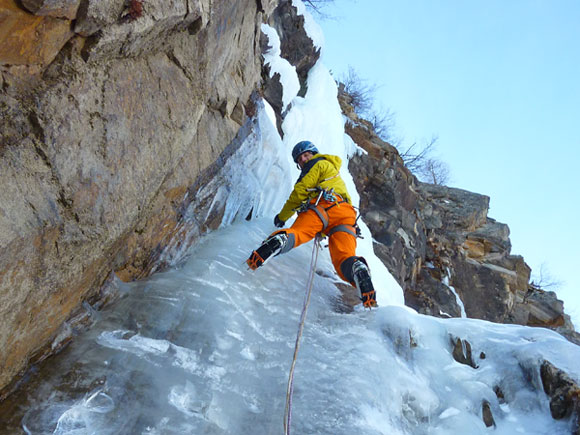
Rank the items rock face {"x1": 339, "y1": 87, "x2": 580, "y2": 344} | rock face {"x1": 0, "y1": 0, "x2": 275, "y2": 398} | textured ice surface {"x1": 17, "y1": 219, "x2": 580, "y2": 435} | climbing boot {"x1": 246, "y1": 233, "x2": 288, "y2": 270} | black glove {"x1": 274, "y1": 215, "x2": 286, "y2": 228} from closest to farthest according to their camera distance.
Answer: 1. rock face {"x1": 0, "y1": 0, "x2": 275, "y2": 398}
2. textured ice surface {"x1": 17, "y1": 219, "x2": 580, "y2": 435}
3. climbing boot {"x1": 246, "y1": 233, "x2": 288, "y2": 270}
4. black glove {"x1": 274, "y1": 215, "x2": 286, "y2": 228}
5. rock face {"x1": 339, "y1": 87, "x2": 580, "y2": 344}

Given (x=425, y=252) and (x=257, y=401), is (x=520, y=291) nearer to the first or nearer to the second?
(x=425, y=252)

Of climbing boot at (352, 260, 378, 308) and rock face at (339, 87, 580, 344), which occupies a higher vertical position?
rock face at (339, 87, 580, 344)

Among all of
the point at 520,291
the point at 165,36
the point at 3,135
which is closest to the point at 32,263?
the point at 3,135

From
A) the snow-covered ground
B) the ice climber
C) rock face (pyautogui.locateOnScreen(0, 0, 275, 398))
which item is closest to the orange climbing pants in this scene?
the ice climber

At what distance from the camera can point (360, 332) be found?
102 inches

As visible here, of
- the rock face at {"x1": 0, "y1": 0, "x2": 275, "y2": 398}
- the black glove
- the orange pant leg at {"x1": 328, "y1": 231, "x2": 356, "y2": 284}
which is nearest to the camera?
the rock face at {"x1": 0, "y1": 0, "x2": 275, "y2": 398}

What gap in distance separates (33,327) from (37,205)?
0.57 metres

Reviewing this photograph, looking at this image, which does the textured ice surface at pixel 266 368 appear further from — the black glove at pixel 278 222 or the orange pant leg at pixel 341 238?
the black glove at pixel 278 222

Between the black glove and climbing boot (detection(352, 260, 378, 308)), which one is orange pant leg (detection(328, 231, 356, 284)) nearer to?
climbing boot (detection(352, 260, 378, 308))

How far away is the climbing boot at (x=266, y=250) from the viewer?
2.77 m

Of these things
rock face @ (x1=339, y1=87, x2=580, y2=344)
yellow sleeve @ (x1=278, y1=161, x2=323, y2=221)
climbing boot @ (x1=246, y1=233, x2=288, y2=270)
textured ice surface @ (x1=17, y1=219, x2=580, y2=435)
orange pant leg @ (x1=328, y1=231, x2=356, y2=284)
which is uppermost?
rock face @ (x1=339, y1=87, x2=580, y2=344)

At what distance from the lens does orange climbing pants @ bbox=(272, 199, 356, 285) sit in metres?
3.18

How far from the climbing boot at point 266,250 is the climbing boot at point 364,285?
55 centimetres

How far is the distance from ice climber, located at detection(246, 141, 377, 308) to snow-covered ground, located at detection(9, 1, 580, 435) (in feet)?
0.75
